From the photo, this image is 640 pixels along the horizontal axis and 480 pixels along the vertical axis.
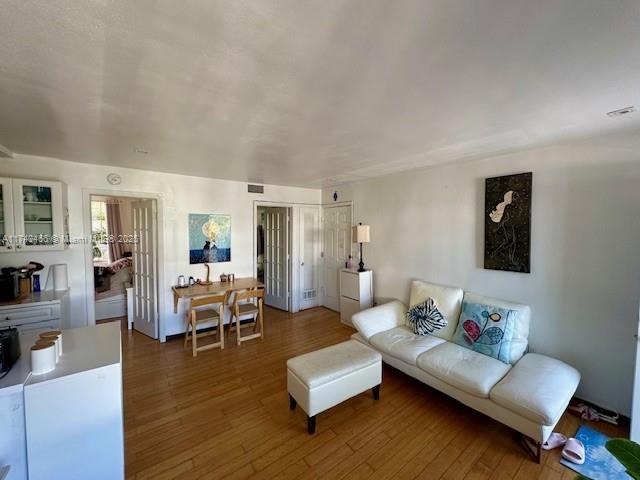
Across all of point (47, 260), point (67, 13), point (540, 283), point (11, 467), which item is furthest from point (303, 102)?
point (47, 260)

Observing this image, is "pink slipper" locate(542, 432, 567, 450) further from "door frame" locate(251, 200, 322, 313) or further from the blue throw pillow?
"door frame" locate(251, 200, 322, 313)

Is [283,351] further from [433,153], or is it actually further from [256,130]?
[433,153]

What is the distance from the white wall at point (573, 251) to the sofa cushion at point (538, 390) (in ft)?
1.39

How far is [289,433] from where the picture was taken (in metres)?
2.13

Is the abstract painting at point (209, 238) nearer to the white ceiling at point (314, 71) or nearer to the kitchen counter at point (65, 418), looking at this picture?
the white ceiling at point (314, 71)

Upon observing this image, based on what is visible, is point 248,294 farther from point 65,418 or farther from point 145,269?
point 65,418

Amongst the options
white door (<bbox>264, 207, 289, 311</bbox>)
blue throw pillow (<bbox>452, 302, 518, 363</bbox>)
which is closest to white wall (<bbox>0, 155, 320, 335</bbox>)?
white door (<bbox>264, 207, 289, 311</bbox>)

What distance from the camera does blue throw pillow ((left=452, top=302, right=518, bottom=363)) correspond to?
2.52 m

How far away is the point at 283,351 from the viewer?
139 inches

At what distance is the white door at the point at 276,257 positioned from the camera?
5.19 metres

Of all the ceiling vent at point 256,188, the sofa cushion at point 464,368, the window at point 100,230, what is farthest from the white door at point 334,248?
the window at point 100,230

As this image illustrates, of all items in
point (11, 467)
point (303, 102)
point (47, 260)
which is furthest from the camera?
point (47, 260)

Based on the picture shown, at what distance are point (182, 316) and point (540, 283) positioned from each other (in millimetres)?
4581

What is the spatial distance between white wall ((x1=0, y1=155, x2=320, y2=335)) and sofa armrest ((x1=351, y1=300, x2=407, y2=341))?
7.58 ft
